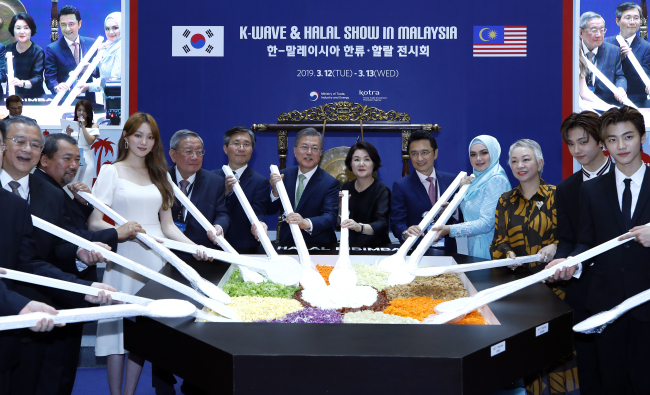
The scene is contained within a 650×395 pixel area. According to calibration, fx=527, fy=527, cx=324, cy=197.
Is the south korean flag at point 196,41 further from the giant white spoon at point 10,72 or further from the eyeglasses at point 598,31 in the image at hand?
the eyeglasses at point 598,31

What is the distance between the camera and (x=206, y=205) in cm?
357

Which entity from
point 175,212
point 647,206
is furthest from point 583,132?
point 175,212

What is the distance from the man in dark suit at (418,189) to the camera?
3.93 meters

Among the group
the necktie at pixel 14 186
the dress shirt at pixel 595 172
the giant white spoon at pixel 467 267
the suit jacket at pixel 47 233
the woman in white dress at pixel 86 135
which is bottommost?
the giant white spoon at pixel 467 267

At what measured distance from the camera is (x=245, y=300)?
2449 mm

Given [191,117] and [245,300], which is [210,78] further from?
[245,300]

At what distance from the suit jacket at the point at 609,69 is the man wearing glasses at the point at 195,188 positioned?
15.7 feet

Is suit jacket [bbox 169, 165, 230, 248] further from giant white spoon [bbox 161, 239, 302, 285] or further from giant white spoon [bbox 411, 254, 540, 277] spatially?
giant white spoon [bbox 411, 254, 540, 277]

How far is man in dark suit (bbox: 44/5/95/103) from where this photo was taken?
20.7ft

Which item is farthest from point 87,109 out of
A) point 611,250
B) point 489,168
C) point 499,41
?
point 611,250

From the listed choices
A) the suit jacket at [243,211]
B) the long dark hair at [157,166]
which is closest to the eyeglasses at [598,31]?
the suit jacket at [243,211]

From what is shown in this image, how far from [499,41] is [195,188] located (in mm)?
4055

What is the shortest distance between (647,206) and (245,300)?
1909 mm

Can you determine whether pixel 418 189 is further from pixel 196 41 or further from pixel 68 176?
pixel 196 41
